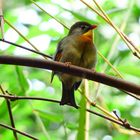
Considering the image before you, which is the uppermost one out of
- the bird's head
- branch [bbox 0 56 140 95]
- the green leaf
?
the bird's head

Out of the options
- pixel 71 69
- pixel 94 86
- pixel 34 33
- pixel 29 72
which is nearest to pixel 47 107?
pixel 29 72

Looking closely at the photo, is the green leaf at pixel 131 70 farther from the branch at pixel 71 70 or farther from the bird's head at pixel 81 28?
the branch at pixel 71 70

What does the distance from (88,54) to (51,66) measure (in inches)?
31.5

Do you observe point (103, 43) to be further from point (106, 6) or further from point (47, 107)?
point (47, 107)

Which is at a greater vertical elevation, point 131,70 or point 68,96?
point 131,70

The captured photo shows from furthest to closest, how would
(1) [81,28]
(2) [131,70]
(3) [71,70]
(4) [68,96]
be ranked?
(1) [81,28] → (2) [131,70] → (4) [68,96] → (3) [71,70]

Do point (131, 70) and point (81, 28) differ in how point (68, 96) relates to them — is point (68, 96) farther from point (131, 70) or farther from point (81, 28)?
point (81, 28)

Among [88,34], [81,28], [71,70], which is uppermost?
[81,28]

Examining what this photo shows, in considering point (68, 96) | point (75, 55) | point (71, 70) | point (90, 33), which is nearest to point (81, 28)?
point (90, 33)

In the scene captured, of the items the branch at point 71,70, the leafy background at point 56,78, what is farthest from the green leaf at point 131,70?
the branch at point 71,70

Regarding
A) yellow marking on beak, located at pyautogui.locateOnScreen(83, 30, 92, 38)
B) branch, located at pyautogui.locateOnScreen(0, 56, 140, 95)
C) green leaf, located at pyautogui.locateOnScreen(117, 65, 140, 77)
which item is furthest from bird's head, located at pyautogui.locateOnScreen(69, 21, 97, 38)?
branch, located at pyautogui.locateOnScreen(0, 56, 140, 95)

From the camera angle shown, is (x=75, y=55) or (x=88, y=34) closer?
(x=75, y=55)

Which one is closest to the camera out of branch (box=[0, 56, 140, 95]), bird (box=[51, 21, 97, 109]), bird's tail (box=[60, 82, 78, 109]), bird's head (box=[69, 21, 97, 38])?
branch (box=[0, 56, 140, 95])

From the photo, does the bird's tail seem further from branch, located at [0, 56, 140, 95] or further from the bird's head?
branch, located at [0, 56, 140, 95]
